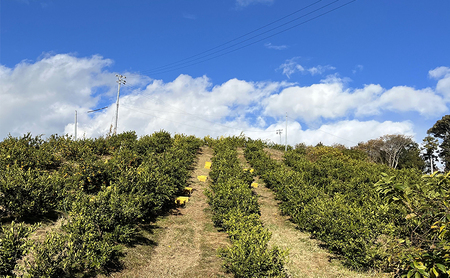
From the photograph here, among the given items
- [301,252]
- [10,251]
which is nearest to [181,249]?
[301,252]

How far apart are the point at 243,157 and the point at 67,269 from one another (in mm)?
24776

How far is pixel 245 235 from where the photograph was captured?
766cm

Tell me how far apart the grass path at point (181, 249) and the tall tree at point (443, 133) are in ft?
154

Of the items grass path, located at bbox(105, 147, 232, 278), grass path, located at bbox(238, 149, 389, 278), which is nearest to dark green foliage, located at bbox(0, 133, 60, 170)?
grass path, located at bbox(105, 147, 232, 278)

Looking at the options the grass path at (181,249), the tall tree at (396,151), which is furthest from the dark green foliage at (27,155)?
the tall tree at (396,151)

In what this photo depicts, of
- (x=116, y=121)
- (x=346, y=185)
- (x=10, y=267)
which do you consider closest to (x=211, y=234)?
(x=10, y=267)

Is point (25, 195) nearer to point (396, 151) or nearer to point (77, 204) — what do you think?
point (77, 204)

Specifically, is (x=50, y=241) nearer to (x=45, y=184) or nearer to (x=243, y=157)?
(x=45, y=184)

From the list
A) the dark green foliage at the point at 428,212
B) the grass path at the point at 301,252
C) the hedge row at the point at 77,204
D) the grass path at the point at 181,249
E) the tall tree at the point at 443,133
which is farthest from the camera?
→ the tall tree at the point at 443,133

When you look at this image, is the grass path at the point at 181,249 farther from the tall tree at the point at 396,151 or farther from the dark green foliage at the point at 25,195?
the tall tree at the point at 396,151

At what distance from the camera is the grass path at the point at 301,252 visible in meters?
8.62

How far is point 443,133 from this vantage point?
1773 inches

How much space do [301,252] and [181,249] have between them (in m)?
4.80

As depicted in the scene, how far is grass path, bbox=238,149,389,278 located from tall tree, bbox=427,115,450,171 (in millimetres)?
42610
